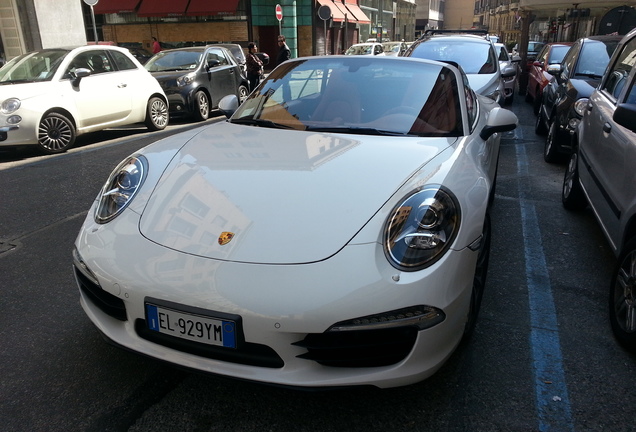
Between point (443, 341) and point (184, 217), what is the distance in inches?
47.1

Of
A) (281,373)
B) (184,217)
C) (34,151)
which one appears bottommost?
(34,151)

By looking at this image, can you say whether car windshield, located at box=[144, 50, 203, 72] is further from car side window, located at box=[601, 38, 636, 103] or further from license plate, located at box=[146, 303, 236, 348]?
license plate, located at box=[146, 303, 236, 348]

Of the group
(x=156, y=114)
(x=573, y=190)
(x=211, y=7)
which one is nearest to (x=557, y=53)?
(x=573, y=190)

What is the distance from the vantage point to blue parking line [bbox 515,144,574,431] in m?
2.19

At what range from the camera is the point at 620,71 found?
402 cm

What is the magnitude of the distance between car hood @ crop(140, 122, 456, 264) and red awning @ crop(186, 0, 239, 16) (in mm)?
25102

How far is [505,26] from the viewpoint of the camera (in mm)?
58219

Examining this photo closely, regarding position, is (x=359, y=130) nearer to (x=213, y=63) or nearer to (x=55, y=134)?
(x=55, y=134)

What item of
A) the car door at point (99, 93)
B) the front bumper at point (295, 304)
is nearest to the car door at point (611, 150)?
the front bumper at point (295, 304)

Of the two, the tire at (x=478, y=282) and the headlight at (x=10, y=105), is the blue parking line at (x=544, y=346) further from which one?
the headlight at (x=10, y=105)

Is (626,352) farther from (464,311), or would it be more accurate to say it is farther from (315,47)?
(315,47)

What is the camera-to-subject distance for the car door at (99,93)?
7941 mm

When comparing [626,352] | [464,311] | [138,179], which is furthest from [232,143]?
[626,352]

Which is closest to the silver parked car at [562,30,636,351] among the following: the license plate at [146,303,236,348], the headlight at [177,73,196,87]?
the license plate at [146,303,236,348]
